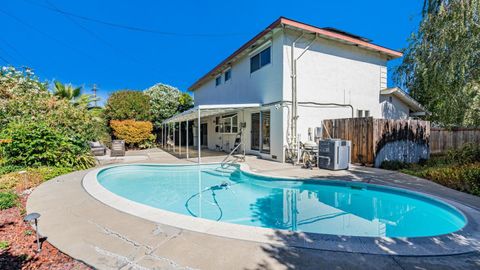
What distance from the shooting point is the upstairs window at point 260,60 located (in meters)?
11.3

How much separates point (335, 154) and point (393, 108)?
307 inches

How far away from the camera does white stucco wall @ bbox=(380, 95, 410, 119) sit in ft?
43.3

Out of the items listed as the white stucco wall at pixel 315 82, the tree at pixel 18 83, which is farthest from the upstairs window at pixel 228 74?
the tree at pixel 18 83

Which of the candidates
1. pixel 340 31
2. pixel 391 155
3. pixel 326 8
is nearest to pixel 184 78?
pixel 326 8

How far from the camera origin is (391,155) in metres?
9.63

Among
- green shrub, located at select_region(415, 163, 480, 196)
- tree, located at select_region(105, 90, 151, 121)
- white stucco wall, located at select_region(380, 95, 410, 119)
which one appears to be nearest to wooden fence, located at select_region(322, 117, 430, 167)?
green shrub, located at select_region(415, 163, 480, 196)

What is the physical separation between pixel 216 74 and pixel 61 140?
11.3 m

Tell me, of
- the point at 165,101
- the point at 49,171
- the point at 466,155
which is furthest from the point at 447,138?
the point at 165,101

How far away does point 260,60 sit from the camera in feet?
39.1

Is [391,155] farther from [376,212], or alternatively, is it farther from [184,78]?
[184,78]

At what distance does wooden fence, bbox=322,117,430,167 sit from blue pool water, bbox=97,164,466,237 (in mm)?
3545

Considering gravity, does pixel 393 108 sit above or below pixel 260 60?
below

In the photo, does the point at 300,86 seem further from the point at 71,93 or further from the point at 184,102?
the point at 184,102

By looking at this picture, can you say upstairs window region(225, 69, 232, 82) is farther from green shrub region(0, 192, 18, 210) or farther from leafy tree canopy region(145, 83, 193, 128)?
green shrub region(0, 192, 18, 210)
